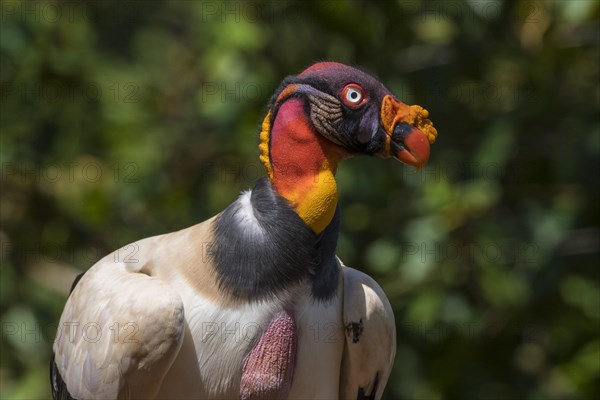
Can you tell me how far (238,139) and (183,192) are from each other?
0.41m

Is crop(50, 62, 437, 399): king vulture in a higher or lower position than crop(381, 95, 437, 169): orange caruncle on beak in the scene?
lower

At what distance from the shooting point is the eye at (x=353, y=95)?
2773 mm

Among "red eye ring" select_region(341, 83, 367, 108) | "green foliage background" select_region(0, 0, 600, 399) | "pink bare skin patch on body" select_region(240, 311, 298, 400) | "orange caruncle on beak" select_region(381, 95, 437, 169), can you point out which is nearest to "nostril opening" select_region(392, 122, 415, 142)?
"orange caruncle on beak" select_region(381, 95, 437, 169)

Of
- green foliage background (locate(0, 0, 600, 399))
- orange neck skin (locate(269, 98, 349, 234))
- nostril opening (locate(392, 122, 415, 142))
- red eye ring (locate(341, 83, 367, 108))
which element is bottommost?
green foliage background (locate(0, 0, 600, 399))

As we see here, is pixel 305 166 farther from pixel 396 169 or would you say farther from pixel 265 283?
pixel 396 169

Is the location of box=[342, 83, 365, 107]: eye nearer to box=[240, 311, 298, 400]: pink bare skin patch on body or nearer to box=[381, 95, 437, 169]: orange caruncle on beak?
box=[381, 95, 437, 169]: orange caruncle on beak

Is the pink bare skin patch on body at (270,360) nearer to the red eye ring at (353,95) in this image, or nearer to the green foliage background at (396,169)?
the red eye ring at (353,95)

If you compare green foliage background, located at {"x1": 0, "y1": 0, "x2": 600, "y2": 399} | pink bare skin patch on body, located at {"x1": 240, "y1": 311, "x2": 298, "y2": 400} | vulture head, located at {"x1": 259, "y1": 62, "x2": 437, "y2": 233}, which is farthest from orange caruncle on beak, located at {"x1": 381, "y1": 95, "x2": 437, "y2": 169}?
green foliage background, located at {"x1": 0, "y1": 0, "x2": 600, "y2": 399}

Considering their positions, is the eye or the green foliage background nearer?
the eye

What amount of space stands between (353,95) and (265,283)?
0.52 meters

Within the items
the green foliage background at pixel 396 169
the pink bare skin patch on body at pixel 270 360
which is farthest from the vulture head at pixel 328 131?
the green foliage background at pixel 396 169

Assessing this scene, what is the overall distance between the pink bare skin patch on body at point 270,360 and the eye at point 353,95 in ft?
1.83

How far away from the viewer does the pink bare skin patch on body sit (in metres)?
2.81

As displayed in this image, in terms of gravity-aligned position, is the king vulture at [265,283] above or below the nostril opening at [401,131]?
below
